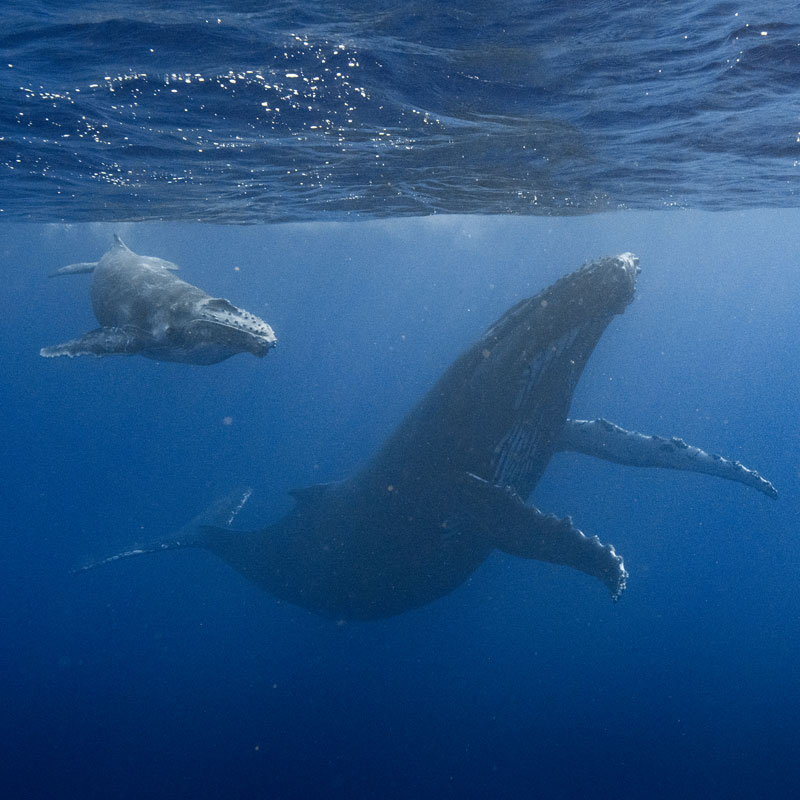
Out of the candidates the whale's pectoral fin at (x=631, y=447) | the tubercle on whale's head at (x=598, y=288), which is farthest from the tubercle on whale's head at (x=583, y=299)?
the whale's pectoral fin at (x=631, y=447)

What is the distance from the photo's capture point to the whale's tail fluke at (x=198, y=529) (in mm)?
14539

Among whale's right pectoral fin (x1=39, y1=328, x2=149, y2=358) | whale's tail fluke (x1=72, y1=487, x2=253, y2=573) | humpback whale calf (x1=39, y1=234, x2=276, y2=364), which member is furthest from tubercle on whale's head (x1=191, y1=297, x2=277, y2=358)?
whale's tail fluke (x1=72, y1=487, x2=253, y2=573)

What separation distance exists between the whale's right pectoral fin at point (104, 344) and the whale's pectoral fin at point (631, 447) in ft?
21.5

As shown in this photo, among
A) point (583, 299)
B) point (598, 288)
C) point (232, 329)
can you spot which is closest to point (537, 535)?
point (583, 299)

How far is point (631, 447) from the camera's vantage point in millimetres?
9328

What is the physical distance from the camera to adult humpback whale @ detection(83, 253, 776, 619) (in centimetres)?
706

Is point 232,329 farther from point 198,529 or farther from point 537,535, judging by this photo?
point 198,529

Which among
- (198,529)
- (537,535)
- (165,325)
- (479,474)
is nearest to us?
(537,535)

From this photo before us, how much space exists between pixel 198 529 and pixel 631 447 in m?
11.1

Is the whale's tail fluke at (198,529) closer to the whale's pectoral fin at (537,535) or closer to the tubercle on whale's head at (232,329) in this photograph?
the tubercle on whale's head at (232,329)

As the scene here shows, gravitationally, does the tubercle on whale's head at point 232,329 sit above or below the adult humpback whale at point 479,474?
→ above

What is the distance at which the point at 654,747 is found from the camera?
19.5m

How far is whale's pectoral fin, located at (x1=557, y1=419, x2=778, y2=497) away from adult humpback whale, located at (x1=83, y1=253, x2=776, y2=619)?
0.02m

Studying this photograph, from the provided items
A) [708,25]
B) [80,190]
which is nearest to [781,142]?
[708,25]
